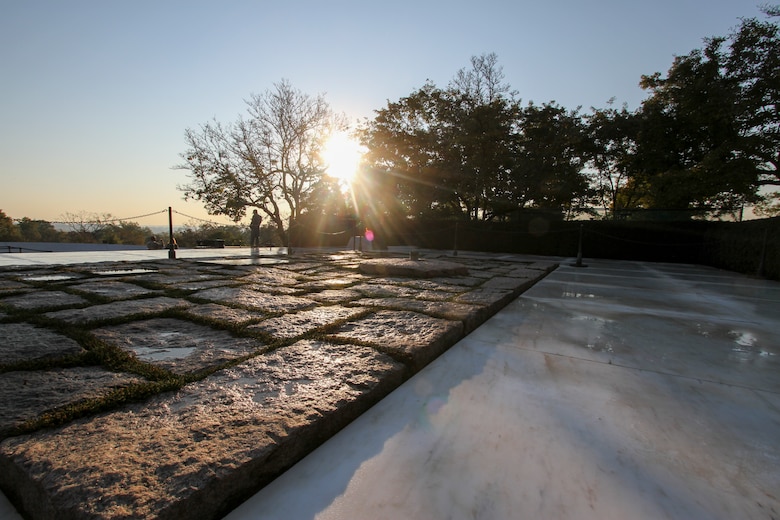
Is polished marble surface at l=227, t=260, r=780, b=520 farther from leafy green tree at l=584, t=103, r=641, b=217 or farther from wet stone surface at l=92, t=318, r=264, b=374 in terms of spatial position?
leafy green tree at l=584, t=103, r=641, b=217

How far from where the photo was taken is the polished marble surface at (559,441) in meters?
0.79

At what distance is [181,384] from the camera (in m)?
1.15

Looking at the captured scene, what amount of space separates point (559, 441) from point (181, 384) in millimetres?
1274

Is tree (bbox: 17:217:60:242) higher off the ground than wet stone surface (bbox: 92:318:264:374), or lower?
higher

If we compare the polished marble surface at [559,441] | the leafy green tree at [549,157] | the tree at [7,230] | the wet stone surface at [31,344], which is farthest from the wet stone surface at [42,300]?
the tree at [7,230]

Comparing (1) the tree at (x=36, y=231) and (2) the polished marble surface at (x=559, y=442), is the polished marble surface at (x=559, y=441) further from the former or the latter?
(1) the tree at (x=36, y=231)

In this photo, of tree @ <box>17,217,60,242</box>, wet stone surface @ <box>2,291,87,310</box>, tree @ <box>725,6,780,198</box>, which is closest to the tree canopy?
tree @ <box>725,6,780,198</box>

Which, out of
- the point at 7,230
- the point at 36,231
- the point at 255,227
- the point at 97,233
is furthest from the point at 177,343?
the point at 36,231

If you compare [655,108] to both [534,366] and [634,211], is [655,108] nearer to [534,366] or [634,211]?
[634,211]

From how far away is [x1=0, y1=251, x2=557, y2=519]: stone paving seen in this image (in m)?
0.71

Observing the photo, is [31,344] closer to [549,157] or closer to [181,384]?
[181,384]

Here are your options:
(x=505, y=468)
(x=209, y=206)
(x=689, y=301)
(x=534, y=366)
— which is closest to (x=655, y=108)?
(x=689, y=301)

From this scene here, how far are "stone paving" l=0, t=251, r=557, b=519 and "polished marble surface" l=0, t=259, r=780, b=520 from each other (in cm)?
10

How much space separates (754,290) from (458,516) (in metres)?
6.22
